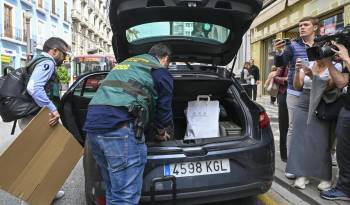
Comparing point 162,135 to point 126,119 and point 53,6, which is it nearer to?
point 126,119

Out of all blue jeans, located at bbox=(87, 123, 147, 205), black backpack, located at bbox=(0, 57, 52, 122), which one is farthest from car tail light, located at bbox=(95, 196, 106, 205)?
black backpack, located at bbox=(0, 57, 52, 122)

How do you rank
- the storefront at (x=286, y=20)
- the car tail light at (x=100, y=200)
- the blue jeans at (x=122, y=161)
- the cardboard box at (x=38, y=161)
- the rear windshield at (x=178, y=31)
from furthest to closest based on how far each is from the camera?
1. the storefront at (x=286, y=20)
2. the rear windshield at (x=178, y=31)
3. the cardboard box at (x=38, y=161)
4. the car tail light at (x=100, y=200)
5. the blue jeans at (x=122, y=161)

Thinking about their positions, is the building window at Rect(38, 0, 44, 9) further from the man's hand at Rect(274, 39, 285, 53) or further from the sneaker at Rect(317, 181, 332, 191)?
the sneaker at Rect(317, 181, 332, 191)

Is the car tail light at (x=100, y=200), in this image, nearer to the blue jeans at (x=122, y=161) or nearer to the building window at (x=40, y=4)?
the blue jeans at (x=122, y=161)

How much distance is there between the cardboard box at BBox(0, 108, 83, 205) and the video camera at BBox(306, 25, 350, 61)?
2610mm

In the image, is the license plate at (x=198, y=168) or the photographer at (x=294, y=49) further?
the photographer at (x=294, y=49)

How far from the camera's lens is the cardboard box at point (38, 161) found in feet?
13.0

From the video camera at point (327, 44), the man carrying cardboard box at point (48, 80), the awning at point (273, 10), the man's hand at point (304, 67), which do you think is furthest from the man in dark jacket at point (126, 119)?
the awning at point (273, 10)

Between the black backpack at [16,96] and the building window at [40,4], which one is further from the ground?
the building window at [40,4]

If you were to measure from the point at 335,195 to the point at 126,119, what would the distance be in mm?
2496

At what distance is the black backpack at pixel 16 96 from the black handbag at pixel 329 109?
2.96m

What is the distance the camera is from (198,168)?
3.71m

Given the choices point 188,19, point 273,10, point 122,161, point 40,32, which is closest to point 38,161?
point 122,161

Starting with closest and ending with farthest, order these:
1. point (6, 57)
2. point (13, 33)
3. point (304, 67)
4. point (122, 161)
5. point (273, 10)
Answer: point (122, 161) < point (304, 67) < point (273, 10) < point (6, 57) < point (13, 33)
